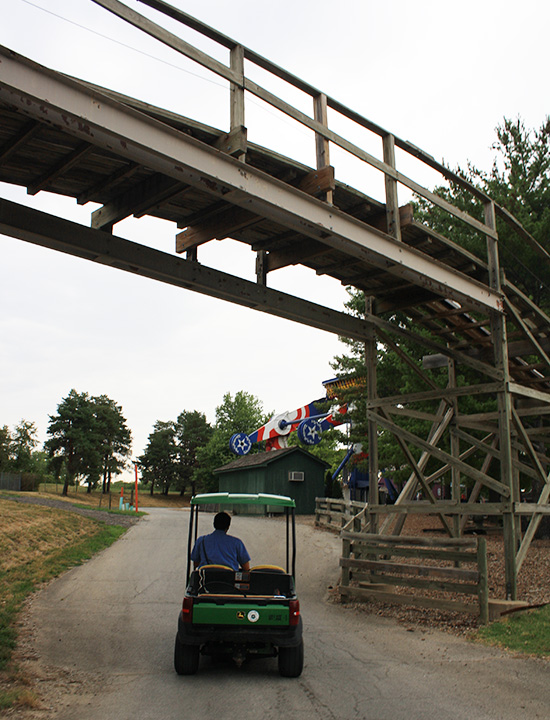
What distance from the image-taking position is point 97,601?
10648 millimetres

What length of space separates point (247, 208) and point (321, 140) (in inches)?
67.1

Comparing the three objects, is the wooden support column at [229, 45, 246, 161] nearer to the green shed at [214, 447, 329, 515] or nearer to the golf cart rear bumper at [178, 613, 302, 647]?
the golf cart rear bumper at [178, 613, 302, 647]

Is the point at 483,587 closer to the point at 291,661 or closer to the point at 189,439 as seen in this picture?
the point at 291,661

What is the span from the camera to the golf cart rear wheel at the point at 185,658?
6.29 metres

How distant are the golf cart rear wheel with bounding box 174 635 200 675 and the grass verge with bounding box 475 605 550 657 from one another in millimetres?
3930

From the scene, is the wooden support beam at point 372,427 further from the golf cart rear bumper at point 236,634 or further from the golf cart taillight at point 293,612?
the golf cart rear bumper at point 236,634

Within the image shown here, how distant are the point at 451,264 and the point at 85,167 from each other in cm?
703

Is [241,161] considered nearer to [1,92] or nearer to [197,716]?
[1,92]

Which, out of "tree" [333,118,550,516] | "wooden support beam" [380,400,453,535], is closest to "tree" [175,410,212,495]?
"tree" [333,118,550,516]

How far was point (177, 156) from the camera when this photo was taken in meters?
6.29

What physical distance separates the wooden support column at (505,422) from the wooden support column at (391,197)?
3058 mm

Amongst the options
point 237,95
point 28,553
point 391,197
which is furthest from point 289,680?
point 28,553

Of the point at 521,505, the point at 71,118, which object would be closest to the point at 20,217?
the point at 71,118

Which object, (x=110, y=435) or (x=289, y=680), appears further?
(x=110, y=435)
